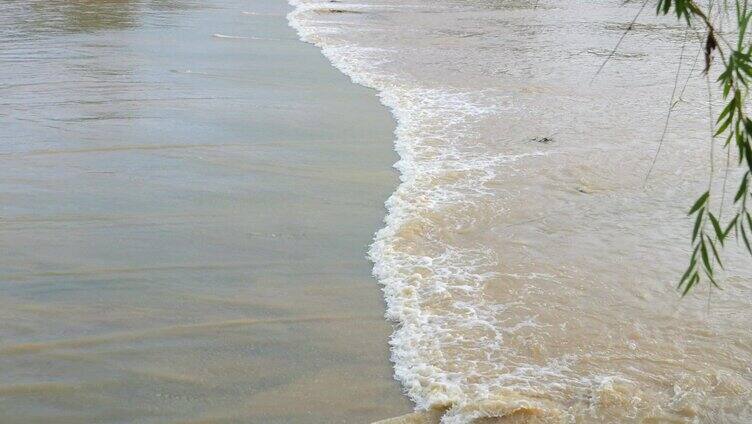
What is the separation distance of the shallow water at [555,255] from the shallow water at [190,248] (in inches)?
14.1

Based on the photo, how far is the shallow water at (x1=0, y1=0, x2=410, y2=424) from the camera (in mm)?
4434

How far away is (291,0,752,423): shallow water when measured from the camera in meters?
4.52

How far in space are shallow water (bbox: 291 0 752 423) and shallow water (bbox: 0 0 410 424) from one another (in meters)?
0.36

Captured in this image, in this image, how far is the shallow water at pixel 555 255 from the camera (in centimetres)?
452

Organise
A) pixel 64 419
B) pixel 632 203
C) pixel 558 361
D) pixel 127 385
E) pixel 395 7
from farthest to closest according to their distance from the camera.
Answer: pixel 395 7 → pixel 632 203 → pixel 558 361 → pixel 127 385 → pixel 64 419

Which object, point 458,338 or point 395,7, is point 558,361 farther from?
point 395,7

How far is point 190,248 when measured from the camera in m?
6.17

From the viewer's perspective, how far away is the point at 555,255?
6.23 meters

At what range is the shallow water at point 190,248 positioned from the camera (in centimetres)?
443

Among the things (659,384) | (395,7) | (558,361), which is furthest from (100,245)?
(395,7)

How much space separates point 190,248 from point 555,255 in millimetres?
2590

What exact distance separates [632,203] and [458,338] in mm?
2910

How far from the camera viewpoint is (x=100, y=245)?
6.15 metres

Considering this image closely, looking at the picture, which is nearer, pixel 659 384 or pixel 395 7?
pixel 659 384
